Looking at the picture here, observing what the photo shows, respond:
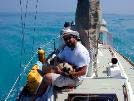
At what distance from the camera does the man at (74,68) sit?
8422 millimetres

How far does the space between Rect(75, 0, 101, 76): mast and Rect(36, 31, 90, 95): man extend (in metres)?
2.70

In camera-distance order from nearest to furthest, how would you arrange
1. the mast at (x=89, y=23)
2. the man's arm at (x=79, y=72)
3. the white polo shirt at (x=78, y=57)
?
the man's arm at (x=79, y=72)
the white polo shirt at (x=78, y=57)
the mast at (x=89, y=23)

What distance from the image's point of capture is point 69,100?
8.40 metres

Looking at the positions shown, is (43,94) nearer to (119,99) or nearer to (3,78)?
(119,99)

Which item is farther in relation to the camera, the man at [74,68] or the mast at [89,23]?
the mast at [89,23]

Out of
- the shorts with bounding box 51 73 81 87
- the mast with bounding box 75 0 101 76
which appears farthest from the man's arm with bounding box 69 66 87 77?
the mast with bounding box 75 0 101 76

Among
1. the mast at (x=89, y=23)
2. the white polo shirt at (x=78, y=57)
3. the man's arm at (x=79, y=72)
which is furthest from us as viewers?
the mast at (x=89, y=23)

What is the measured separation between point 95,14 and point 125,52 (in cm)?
2259

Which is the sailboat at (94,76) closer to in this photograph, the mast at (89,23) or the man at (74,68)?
the mast at (89,23)

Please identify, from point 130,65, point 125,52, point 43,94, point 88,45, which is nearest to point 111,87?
point 43,94

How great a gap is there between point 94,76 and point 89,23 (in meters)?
1.75

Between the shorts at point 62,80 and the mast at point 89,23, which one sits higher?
→ the mast at point 89,23

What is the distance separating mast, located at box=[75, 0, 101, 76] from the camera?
1134cm

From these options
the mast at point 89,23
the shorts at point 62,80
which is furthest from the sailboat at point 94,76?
the shorts at point 62,80
